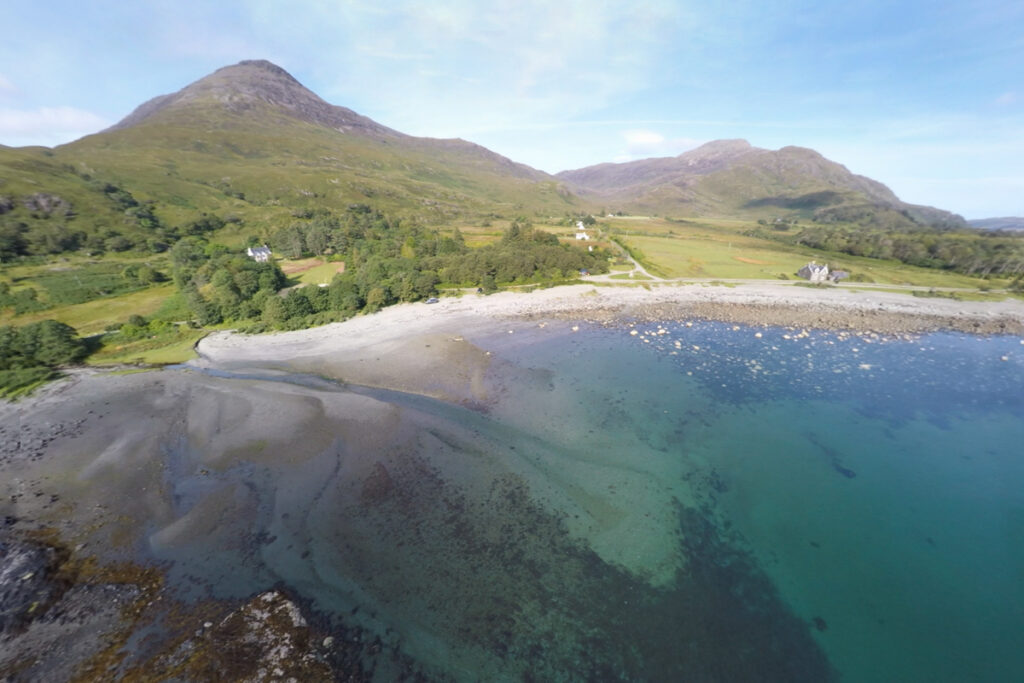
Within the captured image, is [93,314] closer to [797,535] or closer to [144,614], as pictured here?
[144,614]

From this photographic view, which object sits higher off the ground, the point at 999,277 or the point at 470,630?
the point at 999,277

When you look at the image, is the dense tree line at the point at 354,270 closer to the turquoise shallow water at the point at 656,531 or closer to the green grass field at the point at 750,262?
the green grass field at the point at 750,262

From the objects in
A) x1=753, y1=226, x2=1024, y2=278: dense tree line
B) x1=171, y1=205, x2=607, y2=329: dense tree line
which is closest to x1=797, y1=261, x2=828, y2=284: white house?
x1=753, y1=226, x2=1024, y2=278: dense tree line

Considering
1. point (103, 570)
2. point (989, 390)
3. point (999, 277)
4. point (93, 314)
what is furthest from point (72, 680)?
point (999, 277)

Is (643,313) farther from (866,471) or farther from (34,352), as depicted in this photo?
(34,352)

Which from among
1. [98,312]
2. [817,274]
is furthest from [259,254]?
[817,274]

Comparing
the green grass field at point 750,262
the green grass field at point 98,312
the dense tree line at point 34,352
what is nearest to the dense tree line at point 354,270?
the green grass field at point 98,312

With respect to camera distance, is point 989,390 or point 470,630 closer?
point 470,630
